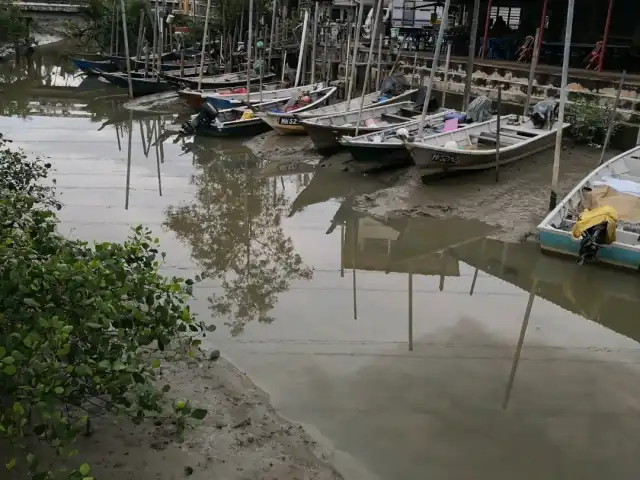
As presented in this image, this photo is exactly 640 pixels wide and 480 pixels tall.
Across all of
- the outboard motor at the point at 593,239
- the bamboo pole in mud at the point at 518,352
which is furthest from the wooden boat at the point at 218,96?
the bamboo pole in mud at the point at 518,352

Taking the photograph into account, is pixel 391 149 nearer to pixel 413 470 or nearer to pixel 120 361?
pixel 413 470

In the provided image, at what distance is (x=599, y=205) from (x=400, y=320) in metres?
3.79

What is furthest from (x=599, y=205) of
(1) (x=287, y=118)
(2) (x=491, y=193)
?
(1) (x=287, y=118)

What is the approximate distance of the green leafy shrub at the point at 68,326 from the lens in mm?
2518

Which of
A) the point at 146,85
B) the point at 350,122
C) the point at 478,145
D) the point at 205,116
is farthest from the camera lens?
the point at 146,85

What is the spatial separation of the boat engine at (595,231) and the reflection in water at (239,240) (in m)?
3.43

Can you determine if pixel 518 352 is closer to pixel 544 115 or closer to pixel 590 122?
pixel 544 115

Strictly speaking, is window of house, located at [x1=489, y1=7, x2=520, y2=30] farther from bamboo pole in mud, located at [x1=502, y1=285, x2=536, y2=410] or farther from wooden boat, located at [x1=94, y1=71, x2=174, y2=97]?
bamboo pole in mud, located at [x1=502, y1=285, x2=536, y2=410]

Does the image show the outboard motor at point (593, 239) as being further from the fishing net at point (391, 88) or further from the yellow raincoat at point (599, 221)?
the fishing net at point (391, 88)

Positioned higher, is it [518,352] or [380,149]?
[380,149]

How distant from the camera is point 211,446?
13.3 feet

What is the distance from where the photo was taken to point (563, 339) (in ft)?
→ 20.3

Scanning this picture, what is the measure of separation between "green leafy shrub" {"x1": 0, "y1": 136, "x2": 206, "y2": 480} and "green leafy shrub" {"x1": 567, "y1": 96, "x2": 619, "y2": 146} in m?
11.6

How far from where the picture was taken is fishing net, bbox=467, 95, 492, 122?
12.6 m
